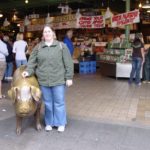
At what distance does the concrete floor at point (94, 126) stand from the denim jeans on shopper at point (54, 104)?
0.63ft

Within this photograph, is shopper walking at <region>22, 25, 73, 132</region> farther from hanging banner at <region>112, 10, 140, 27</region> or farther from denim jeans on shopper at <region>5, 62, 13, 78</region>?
hanging banner at <region>112, 10, 140, 27</region>

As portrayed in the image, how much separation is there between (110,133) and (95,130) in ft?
0.94

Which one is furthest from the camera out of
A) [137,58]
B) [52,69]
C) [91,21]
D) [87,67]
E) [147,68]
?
[91,21]

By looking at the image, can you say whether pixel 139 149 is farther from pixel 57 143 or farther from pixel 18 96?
pixel 18 96

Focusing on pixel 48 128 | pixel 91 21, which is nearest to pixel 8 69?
pixel 91 21

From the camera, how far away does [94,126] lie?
6109 mm

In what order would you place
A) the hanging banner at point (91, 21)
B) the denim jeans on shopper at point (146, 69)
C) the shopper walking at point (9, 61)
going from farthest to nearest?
1. the hanging banner at point (91, 21)
2. the shopper walking at point (9, 61)
3. the denim jeans on shopper at point (146, 69)

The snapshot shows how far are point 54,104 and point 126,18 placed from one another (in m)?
8.08

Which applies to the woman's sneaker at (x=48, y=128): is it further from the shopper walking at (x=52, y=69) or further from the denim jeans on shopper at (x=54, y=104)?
the shopper walking at (x=52, y=69)

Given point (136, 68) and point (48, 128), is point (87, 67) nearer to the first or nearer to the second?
point (136, 68)

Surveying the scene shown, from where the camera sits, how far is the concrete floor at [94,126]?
5.20 metres

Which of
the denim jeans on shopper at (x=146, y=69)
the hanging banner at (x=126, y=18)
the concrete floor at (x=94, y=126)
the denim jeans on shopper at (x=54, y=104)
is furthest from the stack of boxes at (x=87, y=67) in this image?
the denim jeans on shopper at (x=54, y=104)


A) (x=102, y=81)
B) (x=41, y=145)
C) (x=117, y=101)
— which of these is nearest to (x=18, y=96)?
(x=41, y=145)

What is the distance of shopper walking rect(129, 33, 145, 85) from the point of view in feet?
36.4
